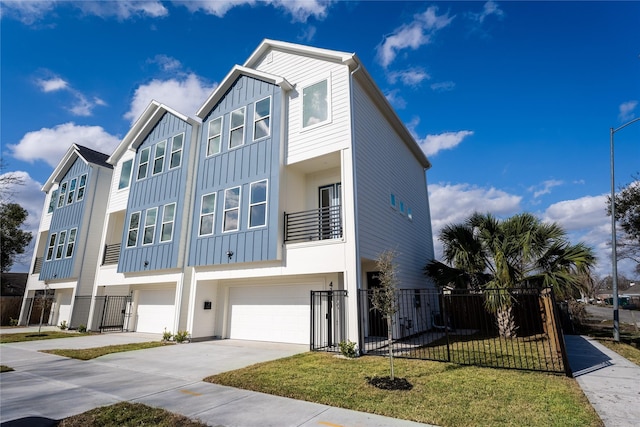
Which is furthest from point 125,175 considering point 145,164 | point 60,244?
point 60,244

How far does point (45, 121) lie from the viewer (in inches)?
561

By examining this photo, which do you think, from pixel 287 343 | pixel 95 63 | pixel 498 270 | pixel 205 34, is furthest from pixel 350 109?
pixel 95 63

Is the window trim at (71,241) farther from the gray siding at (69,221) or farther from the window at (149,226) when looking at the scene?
the window at (149,226)

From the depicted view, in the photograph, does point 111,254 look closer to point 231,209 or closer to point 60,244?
point 60,244

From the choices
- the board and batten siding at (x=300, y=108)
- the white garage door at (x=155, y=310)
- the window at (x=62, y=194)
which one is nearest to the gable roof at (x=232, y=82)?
the board and batten siding at (x=300, y=108)

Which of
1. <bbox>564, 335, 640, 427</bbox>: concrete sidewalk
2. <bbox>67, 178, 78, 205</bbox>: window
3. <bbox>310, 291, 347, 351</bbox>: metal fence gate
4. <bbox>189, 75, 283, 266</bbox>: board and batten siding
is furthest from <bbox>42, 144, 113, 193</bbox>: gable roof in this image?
<bbox>564, 335, 640, 427</bbox>: concrete sidewalk

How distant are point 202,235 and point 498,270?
39.8 feet

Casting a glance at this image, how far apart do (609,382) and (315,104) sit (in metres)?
11.6

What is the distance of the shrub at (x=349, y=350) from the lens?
29.1ft

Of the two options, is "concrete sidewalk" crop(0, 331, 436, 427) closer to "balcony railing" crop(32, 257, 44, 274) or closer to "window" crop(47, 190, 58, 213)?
"balcony railing" crop(32, 257, 44, 274)

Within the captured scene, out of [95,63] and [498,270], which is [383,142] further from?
[95,63]

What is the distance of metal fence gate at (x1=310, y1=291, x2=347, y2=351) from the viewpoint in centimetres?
985

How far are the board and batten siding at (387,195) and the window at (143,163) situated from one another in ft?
42.3

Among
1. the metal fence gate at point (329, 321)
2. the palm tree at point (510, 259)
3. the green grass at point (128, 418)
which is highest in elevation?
the palm tree at point (510, 259)
